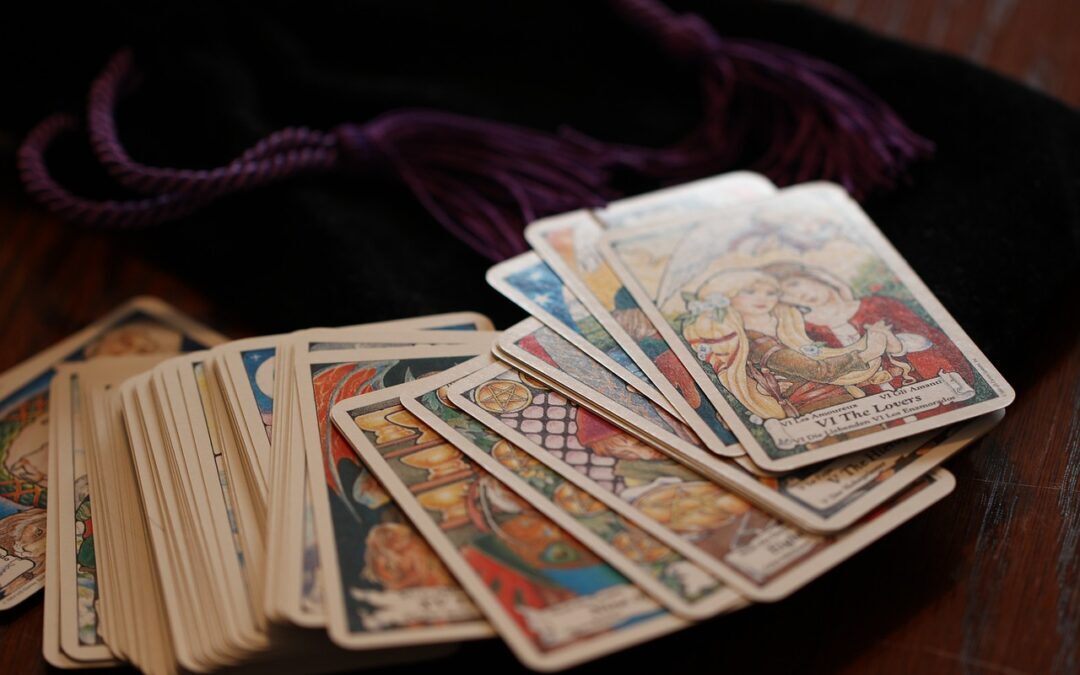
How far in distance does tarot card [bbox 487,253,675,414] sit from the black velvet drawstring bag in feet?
0.20

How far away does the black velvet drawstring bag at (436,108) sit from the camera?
34.1 inches

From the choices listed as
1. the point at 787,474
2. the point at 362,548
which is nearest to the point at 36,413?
the point at 362,548

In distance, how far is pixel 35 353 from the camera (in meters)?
0.94

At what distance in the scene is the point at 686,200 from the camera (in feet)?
3.10

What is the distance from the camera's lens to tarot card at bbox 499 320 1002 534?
2.17 feet

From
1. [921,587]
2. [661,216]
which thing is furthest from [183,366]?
[921,587]

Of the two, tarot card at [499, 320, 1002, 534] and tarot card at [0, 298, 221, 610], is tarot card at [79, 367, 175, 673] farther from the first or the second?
tarot card at [499, 320, 1002, 534]

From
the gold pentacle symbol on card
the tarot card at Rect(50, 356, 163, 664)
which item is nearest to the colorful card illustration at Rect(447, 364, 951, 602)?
the gold pentacle symbol on card

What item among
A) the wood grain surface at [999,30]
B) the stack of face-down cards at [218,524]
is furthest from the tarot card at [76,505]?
the wood grain surface at [999,30]

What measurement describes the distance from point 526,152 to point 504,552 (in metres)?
0.48

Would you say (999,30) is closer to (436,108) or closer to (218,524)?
(436,108)

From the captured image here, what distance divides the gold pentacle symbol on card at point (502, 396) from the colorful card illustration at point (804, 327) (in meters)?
0.12

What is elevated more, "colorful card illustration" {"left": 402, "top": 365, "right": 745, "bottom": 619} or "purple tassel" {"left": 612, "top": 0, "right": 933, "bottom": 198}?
"purple tassel" {"left": 612, "top": 0, "right": 933, "bottom": 198}

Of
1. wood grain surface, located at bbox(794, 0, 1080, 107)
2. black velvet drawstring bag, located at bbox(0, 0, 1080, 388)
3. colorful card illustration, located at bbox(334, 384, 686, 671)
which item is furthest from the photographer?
wood grain surface, located at bbox(794, 0, 1080, 107)
